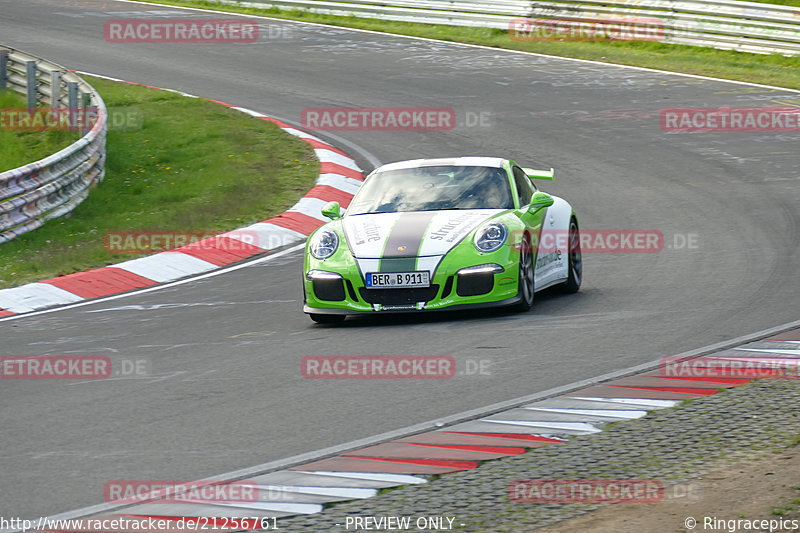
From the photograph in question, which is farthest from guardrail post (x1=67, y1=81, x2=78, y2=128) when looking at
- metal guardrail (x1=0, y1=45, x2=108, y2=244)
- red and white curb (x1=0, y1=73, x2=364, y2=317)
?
red and white curb (x1=0, y1=73, x2=364, y2=317)

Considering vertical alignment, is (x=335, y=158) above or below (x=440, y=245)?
below

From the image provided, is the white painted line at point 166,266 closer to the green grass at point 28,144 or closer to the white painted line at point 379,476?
the green grass at point 28,144

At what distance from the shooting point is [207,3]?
3152cm

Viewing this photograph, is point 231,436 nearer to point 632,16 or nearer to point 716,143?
point 716,143

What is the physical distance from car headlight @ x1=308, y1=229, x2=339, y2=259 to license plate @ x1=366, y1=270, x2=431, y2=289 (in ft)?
1.73

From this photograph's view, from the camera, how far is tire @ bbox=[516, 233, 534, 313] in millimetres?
9008

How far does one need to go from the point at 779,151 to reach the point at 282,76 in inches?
404

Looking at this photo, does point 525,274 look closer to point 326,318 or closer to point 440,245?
point 440,245

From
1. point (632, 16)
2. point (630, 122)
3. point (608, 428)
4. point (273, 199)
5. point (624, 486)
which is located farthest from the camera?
point (632, 16)

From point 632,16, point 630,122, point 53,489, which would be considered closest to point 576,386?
point 53,489

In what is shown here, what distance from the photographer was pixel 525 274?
910cm

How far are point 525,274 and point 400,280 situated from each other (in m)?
1.02

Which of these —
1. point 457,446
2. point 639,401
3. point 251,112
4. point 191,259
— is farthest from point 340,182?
point 457,446

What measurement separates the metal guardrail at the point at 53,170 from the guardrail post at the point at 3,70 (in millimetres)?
795
